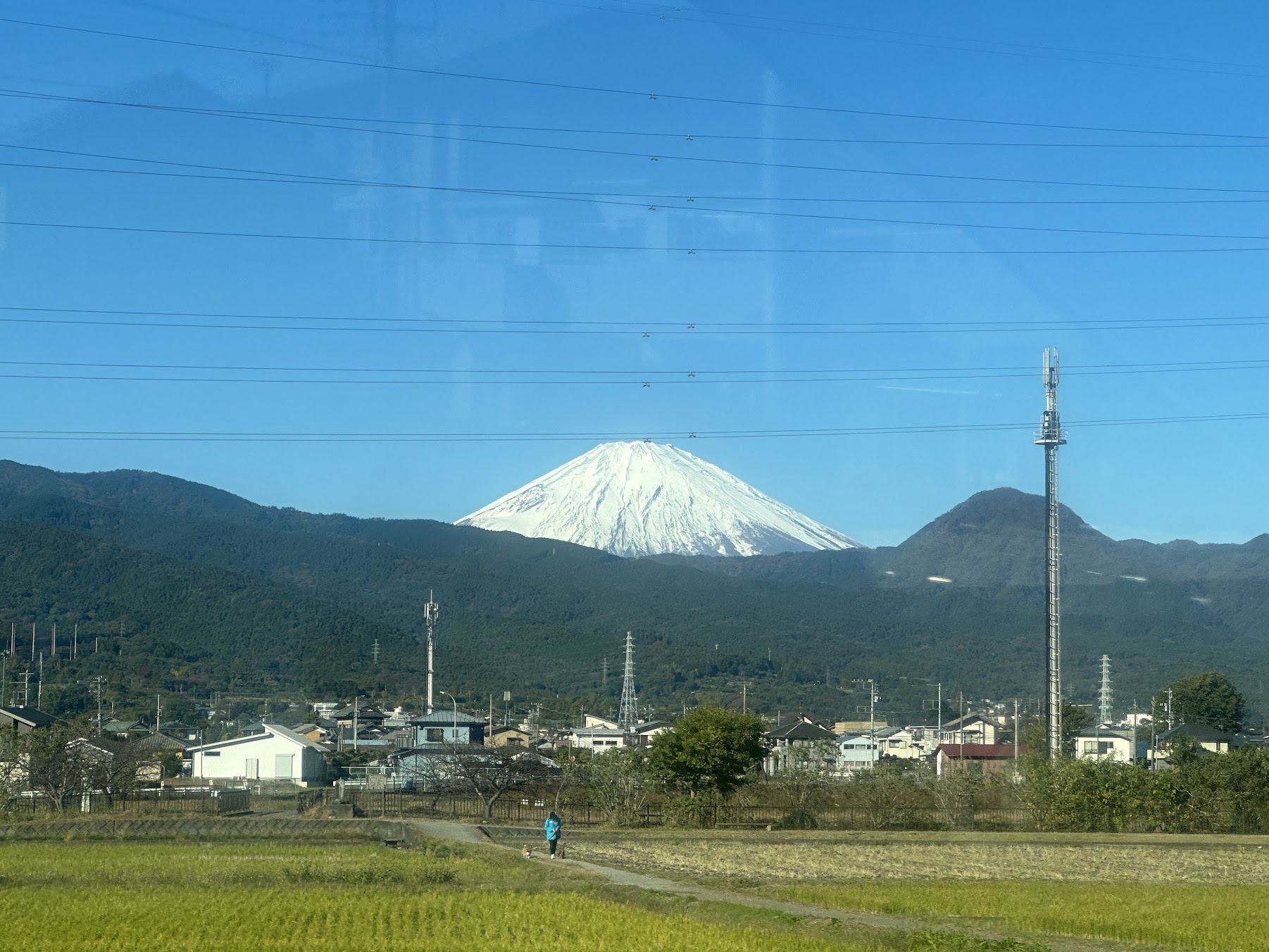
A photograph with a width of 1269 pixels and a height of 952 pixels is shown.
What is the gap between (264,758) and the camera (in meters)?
51.8

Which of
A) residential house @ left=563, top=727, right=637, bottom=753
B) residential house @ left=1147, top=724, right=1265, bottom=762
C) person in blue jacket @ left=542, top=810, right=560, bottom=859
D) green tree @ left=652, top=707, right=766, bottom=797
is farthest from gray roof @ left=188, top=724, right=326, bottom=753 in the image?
residential house @ left=1147, top=724, right=1265, bottom=762

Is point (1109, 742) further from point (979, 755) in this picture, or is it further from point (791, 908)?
point (791, 908)

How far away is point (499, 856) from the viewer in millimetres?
26219

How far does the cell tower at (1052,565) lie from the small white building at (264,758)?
91.4 ft

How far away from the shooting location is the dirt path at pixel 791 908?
54.7 ft

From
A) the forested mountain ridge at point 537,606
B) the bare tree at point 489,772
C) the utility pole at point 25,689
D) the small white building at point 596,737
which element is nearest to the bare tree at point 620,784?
the bare tree at point 489,772

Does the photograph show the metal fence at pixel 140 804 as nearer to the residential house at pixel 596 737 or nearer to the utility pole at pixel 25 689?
the utility pole at pixel 25 689

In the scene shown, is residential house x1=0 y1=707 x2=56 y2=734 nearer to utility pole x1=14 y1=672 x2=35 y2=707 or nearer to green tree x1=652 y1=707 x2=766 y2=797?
green tree x1=652 y1=707 x2=766 y2=797

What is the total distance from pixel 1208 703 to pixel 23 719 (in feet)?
193

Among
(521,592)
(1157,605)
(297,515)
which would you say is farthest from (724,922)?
(297,515)

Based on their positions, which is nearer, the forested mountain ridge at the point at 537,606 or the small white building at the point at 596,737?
the small white building at the point at 596,737

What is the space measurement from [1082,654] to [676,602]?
5036cm

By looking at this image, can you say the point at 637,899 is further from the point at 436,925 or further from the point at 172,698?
the point at 172,698

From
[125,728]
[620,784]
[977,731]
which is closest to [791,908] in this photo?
[620,784]
